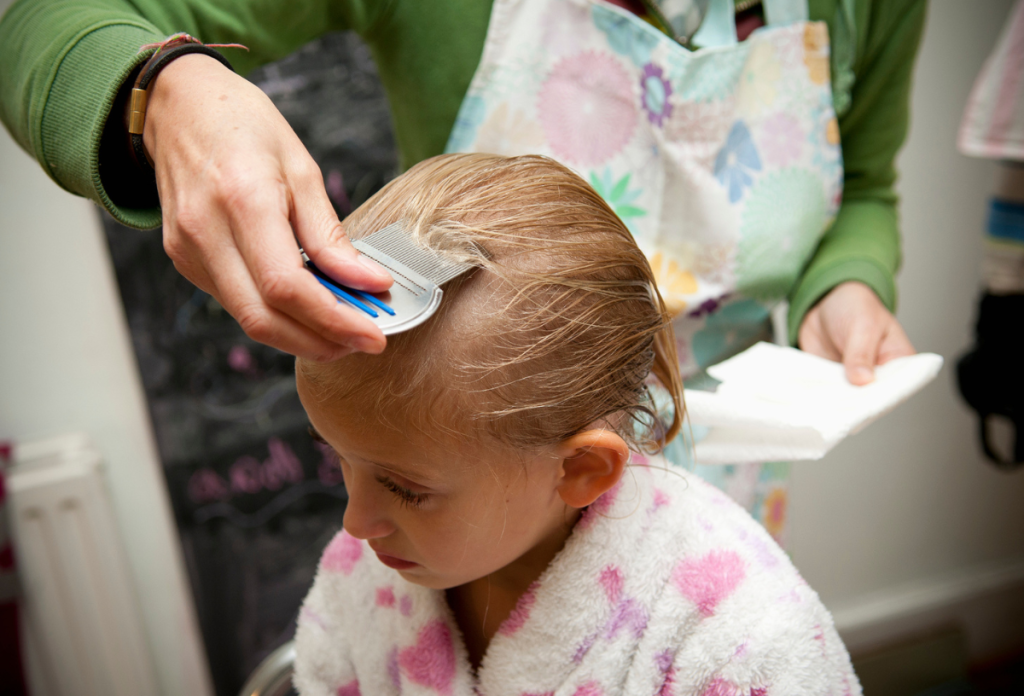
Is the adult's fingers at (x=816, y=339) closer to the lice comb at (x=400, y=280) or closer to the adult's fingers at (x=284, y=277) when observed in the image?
the lice comb at (x=400, y=280)

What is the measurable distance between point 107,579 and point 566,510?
91 centimetres

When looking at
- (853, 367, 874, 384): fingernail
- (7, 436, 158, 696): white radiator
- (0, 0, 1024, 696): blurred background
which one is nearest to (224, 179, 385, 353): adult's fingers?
(853, 367, 874, 384): fingernail

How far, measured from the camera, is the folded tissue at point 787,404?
623 millimetres

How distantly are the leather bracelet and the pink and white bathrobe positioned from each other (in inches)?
17.1

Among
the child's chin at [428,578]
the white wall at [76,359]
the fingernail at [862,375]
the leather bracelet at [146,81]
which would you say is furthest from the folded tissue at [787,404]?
the white wall at [76,359]

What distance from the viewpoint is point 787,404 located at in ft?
2.17

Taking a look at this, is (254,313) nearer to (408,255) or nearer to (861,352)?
(408,255)

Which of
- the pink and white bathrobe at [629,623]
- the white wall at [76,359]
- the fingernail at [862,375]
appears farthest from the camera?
the white wall at [76,359]

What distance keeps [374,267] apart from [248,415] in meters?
0.91

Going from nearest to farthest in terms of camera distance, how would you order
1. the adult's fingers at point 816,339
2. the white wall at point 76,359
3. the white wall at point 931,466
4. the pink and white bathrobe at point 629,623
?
the pink and white bathrobe at point 629,623, the adult's fingers at point 816,339, the white wall at point 76,359, the white wall at point 931,466

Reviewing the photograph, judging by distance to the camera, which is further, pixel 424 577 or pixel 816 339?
pixel 816 339

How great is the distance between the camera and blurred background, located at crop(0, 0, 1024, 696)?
1095 mm

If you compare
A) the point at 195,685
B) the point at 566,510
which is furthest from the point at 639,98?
the point at 195,685

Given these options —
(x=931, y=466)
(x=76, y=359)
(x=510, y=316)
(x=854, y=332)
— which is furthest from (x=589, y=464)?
(x=931, y=466)
